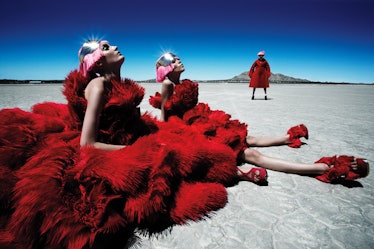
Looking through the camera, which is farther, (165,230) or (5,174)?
(165,230)

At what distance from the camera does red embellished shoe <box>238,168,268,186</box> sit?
2.31 meters

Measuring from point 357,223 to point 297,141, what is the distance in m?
1.98

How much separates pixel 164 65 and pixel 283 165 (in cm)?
212

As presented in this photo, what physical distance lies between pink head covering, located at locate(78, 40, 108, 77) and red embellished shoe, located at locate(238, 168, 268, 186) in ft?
6.09

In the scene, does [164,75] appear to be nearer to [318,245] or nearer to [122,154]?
[122,154]

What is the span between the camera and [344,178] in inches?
93.7

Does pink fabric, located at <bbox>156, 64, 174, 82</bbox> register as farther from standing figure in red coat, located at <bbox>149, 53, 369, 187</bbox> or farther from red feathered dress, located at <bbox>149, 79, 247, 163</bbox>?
red feathered dress, located at <bbox>149, 79, 247, 163</bbox>

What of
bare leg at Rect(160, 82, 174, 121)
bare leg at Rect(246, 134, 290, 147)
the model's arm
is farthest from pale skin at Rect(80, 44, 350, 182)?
bare leg at Rect(160, 82, 174, 121)

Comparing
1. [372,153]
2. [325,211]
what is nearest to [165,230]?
[325,211]

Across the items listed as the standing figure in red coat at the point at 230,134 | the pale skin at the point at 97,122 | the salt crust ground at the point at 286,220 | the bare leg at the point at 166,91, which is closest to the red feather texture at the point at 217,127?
the standing figure in red coat at the point at 230,134

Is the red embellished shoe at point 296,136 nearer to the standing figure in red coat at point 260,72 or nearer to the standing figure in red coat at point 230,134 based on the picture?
the standing figure in red coat at point 230,134

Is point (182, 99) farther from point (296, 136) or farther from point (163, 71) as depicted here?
point (296, 136)

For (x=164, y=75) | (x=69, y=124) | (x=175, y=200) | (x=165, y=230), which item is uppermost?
(x=164, y=75)

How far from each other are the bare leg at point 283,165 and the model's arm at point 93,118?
1.65 metres
